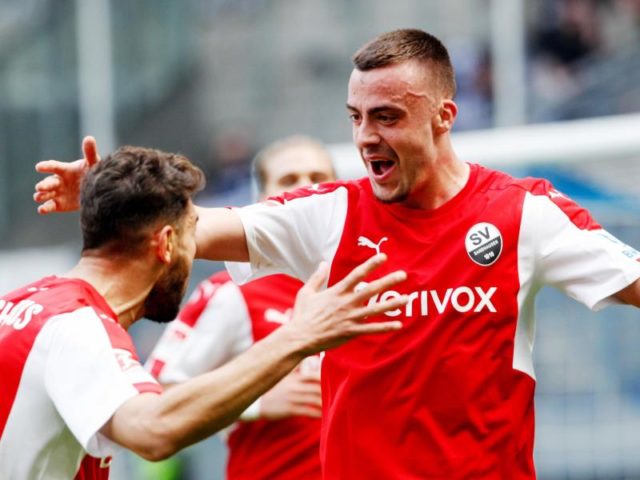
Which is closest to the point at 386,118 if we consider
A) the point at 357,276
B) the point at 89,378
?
the point at 357,276

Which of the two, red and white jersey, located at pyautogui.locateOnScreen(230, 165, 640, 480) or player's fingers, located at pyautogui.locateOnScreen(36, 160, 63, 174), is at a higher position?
player's fingers, located at pyautogui.locateOnScreen(36, 160, 63, 174)

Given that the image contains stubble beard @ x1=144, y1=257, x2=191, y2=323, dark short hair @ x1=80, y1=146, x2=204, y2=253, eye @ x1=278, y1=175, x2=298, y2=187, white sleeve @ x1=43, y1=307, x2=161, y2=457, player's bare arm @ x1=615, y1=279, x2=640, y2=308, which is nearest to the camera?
white sleeve @ x1=43, y1=307, x2=161, y2=457

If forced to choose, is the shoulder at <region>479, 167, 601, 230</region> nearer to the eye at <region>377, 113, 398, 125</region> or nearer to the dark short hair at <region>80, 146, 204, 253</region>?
the eye at <region>377, 113, 398, 125</region>

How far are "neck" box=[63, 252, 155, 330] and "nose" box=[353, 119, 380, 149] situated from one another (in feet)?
2.66

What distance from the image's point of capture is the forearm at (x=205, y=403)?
3.56 m

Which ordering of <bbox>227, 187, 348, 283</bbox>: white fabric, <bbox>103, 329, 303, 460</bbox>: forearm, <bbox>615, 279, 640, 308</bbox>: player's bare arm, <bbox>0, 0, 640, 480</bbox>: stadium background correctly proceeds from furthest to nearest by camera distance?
<bbox>0, 0, 640, 480</bbox>: stadium background < <bbox>227, 187, 348, 283</bbox>: white fabric < <bbox>615, 279, 640, 308</bbox>: player's bare arm < <bbox>103, 329, 303, 460</bbox>: forearm

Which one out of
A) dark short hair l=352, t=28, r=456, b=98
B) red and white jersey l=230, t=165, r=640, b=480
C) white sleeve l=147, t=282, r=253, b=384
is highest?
dark short hair l=352, t=28, r=456, b=98

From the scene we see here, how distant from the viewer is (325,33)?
14.7m

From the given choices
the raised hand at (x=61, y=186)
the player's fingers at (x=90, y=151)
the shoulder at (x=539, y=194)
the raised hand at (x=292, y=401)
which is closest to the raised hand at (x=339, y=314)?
the shoulder at (x=539, y=194)

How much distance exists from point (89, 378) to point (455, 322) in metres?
1.22

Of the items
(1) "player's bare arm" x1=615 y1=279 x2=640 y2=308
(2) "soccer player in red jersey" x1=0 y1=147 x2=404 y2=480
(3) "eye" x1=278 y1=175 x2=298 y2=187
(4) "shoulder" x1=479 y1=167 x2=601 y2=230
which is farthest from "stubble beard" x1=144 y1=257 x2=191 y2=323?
(3) "eye" x1=278 y1=175 x2=298 y2=187

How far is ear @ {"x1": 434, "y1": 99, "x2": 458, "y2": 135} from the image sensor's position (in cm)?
458

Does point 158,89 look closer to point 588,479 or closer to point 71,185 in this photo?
point 588,479

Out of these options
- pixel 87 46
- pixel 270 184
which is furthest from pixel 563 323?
pixel 87 46
